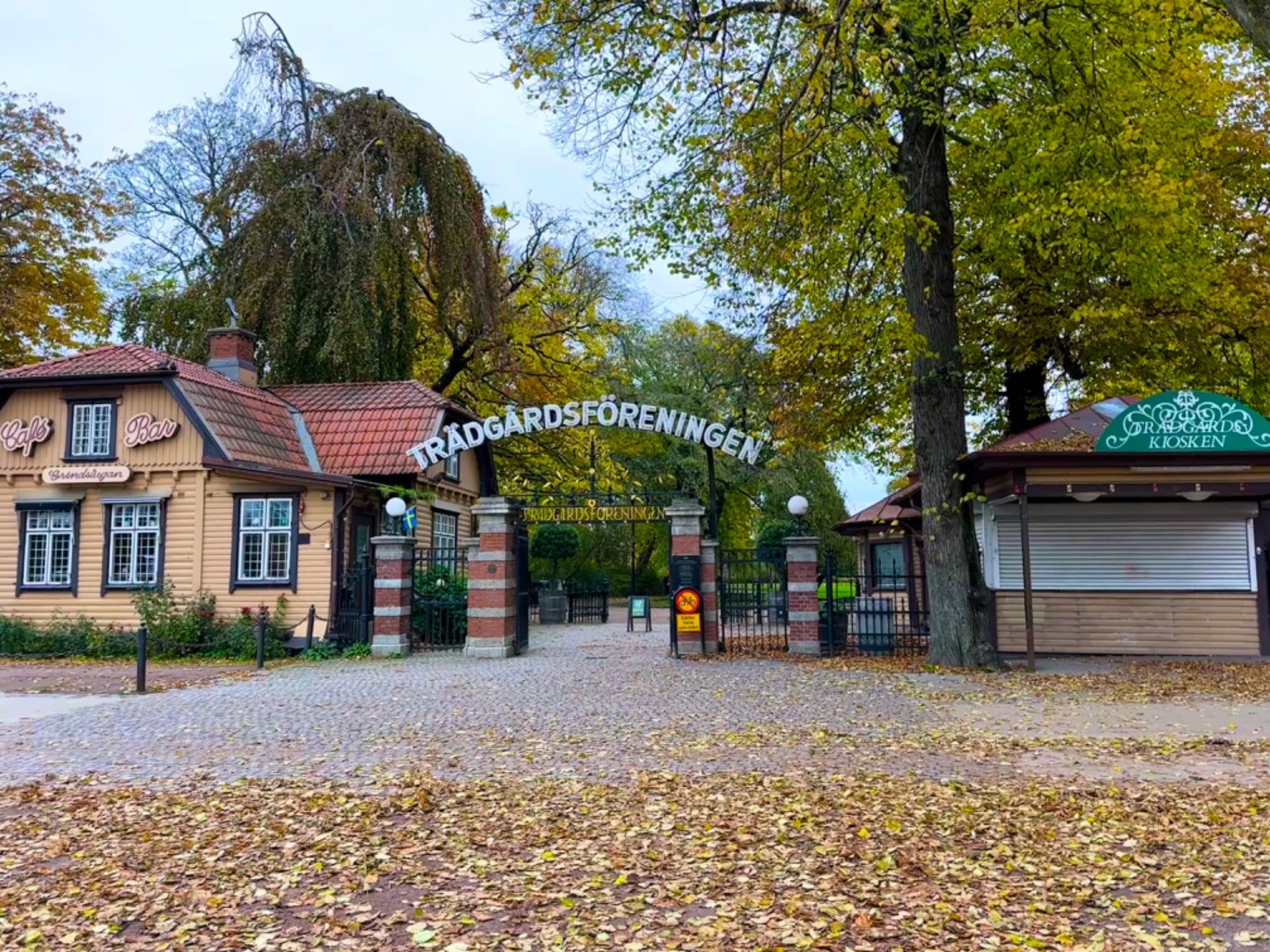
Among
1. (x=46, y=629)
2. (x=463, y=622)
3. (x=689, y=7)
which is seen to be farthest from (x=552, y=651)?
(x=689, y=7)

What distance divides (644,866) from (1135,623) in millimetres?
13629

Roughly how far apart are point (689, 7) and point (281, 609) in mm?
13417

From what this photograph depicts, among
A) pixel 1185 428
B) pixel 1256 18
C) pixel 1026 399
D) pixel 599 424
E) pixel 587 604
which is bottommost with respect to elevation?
pixel 587 604

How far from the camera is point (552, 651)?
1808 cm

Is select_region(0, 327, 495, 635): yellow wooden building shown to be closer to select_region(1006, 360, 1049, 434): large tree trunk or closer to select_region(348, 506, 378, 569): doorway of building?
select_region(348, 506, 378, 569): doorway of building

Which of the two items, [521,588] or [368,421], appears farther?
[368,421]

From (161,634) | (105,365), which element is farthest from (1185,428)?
(105,365)

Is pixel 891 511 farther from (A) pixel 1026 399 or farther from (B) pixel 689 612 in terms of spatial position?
(B) pixel 689 612

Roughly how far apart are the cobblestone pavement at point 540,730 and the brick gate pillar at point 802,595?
6.40 ft

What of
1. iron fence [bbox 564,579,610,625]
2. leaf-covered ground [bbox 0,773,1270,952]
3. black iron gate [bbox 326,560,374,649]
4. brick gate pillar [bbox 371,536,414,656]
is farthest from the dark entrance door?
leaf-covered ground [bbox 0,773,1270,952]

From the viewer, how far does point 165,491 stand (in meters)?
19.1

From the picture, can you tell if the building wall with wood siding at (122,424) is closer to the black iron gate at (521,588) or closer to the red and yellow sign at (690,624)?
the black iron gate at (521,588)

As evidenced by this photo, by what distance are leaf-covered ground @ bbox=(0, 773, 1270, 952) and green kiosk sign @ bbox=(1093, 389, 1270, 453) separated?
825cm

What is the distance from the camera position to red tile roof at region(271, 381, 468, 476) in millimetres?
19797
